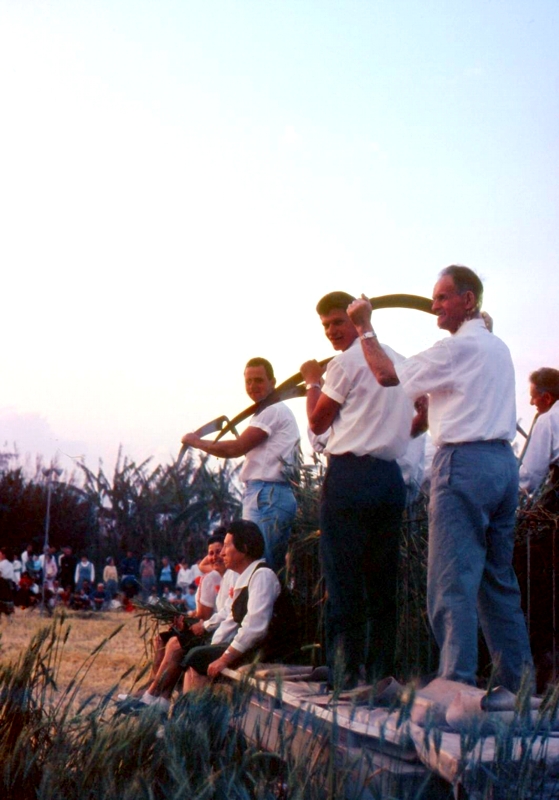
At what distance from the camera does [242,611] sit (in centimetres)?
559

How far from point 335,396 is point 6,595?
1447cm

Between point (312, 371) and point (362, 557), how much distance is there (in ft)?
2.65

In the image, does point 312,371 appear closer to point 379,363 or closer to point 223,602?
point 379,363

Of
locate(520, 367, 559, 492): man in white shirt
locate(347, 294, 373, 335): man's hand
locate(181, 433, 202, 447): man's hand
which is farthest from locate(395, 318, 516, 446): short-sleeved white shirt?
locate(181, 433, 202, 447): man's hand

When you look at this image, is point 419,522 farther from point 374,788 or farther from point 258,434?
point 374,788

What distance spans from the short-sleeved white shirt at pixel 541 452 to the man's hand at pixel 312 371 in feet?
3.62

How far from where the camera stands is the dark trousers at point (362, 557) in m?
4.07

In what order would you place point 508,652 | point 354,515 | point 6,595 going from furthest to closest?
point 6,595 → point 354,515 → point 508,652

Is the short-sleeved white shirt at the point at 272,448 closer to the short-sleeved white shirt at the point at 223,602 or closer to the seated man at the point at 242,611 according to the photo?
the seated man at the point at 242,611

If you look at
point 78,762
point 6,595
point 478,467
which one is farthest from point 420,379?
point 6,595

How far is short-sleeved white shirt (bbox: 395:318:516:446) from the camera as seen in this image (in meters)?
3.76

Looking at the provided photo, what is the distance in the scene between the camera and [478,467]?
3711 mm

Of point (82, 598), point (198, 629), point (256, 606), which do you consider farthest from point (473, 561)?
point (82, 598)

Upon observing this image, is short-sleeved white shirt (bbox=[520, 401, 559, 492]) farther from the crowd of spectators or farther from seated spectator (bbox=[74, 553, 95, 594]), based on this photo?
seated spectator (bbox=[74, 553, 95, 594])
